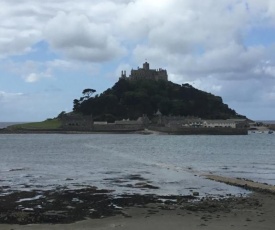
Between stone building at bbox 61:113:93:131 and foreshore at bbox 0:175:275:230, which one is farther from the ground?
stone building at bbox 61:113:93:131

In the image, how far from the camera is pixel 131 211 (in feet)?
66.7

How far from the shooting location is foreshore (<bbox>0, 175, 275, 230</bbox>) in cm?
1723

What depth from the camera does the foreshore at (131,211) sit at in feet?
56.5

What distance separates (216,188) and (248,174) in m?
11.7

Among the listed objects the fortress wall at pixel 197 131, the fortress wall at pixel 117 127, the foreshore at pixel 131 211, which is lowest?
the foreshore at pixel 131 211

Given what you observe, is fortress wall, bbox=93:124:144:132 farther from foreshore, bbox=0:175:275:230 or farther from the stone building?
foreshore, bbox=0:175:275:230

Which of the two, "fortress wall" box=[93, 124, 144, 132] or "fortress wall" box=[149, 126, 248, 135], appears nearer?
"fortress wall" box=[149, 126, 248, 135]

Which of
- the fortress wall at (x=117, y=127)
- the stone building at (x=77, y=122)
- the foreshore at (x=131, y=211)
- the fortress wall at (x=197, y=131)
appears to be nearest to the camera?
the foreshore at (x=131, y=211)

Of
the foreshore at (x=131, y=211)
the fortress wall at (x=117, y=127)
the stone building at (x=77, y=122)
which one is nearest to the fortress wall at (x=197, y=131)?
the fortress wall at (x=117, y=127)

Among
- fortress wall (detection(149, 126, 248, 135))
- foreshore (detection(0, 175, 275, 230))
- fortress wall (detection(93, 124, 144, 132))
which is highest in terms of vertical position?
fortress wall (detection(93, 124, 144, 132))

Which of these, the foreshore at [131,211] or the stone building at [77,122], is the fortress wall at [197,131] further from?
the foreshore at [131,211]

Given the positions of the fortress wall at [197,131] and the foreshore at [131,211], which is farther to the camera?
the fortress wall at [197,131]

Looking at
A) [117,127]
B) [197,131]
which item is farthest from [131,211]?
[117,127]

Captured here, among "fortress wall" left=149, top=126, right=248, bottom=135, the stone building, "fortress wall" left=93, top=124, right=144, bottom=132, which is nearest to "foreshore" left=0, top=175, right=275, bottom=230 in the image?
"fortress wall" left=149, top=126, right=248, bottom=135
